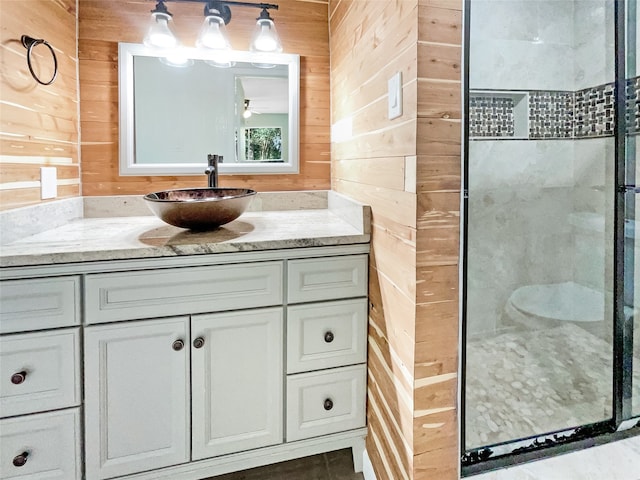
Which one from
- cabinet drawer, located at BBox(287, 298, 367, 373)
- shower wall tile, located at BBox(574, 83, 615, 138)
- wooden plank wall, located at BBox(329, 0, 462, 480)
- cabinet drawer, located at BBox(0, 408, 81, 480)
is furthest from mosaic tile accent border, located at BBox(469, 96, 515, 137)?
cabinet drawer, located at BBox(0, 408, 81, 480)

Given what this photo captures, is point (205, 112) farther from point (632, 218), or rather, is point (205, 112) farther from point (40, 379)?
point (632, 218)

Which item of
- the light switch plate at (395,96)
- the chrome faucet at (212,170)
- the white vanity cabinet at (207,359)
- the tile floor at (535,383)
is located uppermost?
the light switch plate at (395,96)

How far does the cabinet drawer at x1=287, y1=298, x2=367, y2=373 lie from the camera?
4.34 ft

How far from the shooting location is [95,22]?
165 centimetres

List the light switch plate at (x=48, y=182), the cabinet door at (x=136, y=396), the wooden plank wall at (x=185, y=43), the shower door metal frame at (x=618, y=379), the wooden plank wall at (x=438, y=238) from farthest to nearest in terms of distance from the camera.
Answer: the wooden plank wall at (x=185, y=43), the light switch plate at (x=48, y=182), the shower door metal frame at (x=618, y=379), the cabinet door at (x=136, y=396), the wooden plank wall at (x=438, y=238)

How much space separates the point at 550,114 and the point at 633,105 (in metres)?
0.73

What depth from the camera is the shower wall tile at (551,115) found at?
231 cm

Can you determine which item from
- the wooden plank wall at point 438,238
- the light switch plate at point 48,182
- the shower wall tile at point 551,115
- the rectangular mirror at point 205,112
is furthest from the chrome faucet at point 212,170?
the shower wall tile at point 551,115

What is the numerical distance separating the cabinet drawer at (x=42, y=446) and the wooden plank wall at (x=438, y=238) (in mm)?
1027

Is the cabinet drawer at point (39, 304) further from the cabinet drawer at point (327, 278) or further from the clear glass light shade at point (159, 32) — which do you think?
the clear glass light shade at point (159, 32)

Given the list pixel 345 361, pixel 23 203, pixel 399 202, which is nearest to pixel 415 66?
pixel 399 202

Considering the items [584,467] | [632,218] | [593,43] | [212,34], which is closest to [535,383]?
[584,467]

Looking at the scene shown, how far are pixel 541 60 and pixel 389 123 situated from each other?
1771mm

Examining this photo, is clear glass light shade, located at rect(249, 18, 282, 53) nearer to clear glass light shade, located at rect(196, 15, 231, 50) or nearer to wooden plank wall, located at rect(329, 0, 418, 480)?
clear glass light shade, located at rect(196, 15, 231, 50)
